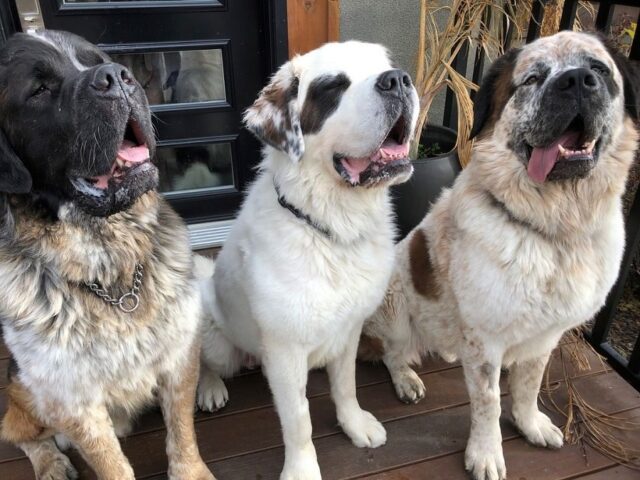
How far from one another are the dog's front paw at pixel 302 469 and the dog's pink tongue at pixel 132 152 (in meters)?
→ 1.21

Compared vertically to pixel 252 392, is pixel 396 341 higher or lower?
higher

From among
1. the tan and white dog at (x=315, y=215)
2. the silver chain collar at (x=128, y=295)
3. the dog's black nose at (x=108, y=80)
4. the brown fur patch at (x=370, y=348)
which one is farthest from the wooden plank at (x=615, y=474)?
the dog's black nose at (x=108, y=80)

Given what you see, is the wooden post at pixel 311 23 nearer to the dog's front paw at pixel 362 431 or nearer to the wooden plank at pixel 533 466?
the dog's front paw at pixel 362 431

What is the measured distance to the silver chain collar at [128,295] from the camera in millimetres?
1507

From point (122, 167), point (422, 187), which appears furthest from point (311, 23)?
point (122, 167)

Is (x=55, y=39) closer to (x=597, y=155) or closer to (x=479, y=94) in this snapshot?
(x=479, y=94)

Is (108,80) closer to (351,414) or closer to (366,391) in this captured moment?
(351,414)

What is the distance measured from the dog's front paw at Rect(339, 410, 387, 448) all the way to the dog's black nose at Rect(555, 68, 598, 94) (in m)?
1.42

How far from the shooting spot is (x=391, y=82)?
57.2 inches

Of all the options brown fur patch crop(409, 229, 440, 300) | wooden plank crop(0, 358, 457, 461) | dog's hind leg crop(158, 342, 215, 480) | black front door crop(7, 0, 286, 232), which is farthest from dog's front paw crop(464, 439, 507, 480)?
black front door crop(7, 0, 286, 232)

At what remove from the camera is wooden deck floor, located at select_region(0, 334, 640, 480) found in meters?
1.96

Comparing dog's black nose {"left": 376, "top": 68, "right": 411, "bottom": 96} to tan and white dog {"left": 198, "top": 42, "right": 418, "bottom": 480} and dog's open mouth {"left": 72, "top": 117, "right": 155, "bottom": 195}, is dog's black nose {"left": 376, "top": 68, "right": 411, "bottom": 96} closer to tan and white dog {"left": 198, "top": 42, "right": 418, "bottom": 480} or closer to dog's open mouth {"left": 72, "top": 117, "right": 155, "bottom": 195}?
tan and white dog {"left": 198, "top": 42, "right": 418, "bottom": 480}

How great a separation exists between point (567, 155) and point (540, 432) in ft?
3.74

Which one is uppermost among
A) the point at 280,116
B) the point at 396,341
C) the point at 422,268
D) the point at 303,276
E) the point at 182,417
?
the point at 280,116
